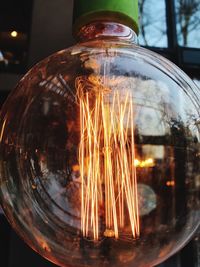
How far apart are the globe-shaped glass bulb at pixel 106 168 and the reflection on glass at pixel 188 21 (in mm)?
2121

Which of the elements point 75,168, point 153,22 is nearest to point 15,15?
point 153,22

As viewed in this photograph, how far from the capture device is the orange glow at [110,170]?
39cm

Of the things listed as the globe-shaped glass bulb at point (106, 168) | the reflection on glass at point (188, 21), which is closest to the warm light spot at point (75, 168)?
the globe-shaped glass bulb at point (106, 168)

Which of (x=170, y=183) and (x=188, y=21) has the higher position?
(x=188, y=21)

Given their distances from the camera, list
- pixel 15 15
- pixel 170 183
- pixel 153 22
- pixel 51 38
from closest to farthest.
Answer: pixel 170 183, pixel 51 38, pixel 15 15, pixel 153 22

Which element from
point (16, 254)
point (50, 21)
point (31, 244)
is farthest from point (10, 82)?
point (31, 244)

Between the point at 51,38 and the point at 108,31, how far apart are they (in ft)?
4.53

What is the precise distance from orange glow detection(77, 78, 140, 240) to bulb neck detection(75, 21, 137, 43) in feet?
0.31

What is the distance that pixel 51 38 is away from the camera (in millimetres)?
1789

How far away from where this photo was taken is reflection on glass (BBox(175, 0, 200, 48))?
244cm

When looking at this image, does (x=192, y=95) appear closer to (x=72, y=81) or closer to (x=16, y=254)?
(x=72, y=81)

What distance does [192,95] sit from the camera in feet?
1.46

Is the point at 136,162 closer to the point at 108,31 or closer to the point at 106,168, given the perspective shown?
the point at 106,168

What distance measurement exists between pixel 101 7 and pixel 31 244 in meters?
0.29
